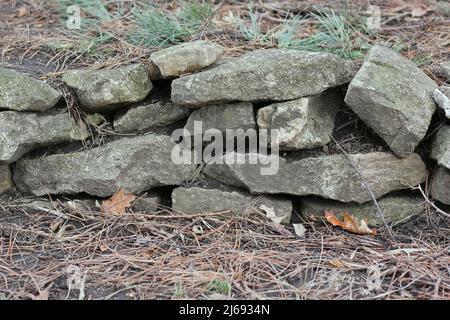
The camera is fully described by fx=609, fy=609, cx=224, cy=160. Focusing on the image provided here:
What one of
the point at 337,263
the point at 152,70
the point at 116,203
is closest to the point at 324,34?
the point at 152,70

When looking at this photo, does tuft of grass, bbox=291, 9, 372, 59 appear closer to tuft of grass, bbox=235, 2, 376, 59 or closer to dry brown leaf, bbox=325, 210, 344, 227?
tuft of grass, bbox=235, 2, 376, 59

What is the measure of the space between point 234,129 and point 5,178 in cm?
117

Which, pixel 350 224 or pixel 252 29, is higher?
pixel 252 29

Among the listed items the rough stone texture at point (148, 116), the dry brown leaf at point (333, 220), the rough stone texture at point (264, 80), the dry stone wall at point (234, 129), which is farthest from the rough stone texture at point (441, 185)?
the rough stone texture at point (148, 116)

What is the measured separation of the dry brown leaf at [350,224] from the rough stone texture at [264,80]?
23.3 inches

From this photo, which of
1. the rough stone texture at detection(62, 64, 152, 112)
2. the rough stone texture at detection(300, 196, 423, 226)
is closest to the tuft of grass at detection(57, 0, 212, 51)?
the rough stone texture at detection(62, 64, 152, 112)

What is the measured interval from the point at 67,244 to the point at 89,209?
294 millimetres

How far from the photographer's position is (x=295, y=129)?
9.35ft

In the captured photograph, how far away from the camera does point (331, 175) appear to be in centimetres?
284

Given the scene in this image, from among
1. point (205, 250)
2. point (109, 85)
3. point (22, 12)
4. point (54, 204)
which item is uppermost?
point (109, 85)

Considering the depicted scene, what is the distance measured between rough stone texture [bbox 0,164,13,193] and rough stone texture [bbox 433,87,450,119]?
211 centimetres

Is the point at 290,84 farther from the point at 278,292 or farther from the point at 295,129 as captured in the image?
the point at 278,292

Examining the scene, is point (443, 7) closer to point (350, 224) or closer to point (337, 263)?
point (350, 224)

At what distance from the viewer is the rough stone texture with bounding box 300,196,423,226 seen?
2918 millimetres
